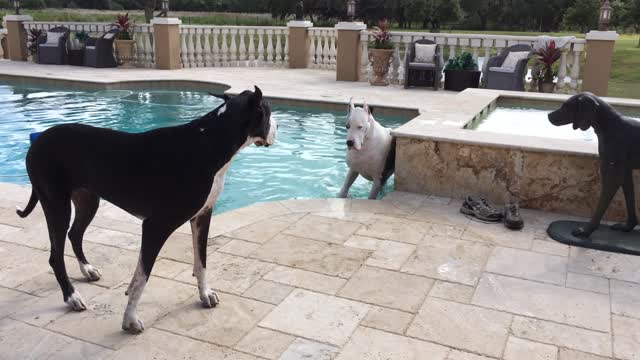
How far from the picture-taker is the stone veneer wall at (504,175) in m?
A: 4.96

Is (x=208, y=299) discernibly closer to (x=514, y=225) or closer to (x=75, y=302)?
(x=75, y=302)

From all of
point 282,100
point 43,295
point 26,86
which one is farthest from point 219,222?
point 26,86

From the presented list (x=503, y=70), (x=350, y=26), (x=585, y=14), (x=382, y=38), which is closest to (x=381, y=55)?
(x=382, y=38)

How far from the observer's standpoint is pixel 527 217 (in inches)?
Answer: 196

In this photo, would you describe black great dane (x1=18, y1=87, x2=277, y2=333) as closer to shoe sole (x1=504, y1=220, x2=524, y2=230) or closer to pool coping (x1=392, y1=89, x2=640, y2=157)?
shoe sole (x1=504, y1=220, x2=524, y2=230)

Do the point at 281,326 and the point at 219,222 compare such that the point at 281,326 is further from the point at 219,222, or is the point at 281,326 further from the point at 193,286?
the point at 219,222

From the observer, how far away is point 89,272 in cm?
357

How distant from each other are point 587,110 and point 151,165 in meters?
3.19

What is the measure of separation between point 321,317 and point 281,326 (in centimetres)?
24

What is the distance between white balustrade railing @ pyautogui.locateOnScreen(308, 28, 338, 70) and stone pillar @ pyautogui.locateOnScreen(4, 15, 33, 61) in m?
8.27

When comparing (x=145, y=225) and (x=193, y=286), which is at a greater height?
(x=145, y=225)

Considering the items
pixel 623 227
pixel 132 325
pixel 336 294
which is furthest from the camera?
pixel 623 227

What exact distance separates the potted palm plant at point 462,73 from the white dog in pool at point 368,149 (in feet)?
21.8

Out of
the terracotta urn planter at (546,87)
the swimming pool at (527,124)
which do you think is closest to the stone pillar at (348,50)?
the terracotta urn planter at (546,87)
